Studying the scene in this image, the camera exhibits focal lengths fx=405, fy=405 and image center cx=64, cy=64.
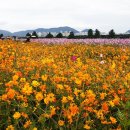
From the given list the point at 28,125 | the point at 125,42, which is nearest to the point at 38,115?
the point at 28,125

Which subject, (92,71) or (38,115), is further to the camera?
(92,71)

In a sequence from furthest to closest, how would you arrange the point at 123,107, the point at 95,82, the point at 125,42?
the point at 125,42
the point at 95,82
the point at 123,107

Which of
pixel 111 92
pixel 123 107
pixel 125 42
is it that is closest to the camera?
pixel 123 107

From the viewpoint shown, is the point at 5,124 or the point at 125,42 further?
the point at 125,42

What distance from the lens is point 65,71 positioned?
18.9ft

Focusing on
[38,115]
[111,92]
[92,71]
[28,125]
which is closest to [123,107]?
[111,92]

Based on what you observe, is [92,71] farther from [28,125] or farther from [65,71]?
[28,125]

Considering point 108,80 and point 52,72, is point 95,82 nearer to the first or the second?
point 108,80

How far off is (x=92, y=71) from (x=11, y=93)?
2.51 m

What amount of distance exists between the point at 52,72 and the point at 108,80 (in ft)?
2.58

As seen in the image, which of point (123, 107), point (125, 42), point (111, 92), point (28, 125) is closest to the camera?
point (28, 125)

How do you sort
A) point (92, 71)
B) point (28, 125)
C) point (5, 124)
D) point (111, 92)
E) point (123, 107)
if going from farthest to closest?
point (92, 71) < point (111, 92) < point (123, 107) < point (5, 124) < point (28, 125)

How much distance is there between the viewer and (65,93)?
4.84m

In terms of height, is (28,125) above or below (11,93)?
below
